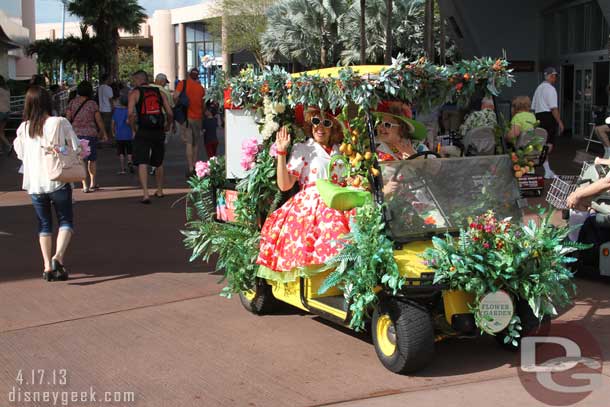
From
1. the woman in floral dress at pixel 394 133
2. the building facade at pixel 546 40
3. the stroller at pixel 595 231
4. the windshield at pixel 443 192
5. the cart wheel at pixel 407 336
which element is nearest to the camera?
the cart wheel at pixel 407 336

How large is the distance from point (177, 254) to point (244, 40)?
5850 cm

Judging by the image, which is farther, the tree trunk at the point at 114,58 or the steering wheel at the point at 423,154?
the tree trunk at the point at 114,58

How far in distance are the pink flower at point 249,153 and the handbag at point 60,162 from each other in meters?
2.05

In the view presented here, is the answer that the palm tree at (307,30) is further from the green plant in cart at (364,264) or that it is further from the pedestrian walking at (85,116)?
the green plant in cart at (364,264)

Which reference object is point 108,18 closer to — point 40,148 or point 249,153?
point 40,148

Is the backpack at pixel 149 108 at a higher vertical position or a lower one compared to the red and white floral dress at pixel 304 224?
higher

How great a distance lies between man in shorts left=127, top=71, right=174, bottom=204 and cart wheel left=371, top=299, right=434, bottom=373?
730 cm

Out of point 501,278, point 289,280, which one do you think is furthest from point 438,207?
point 289,280

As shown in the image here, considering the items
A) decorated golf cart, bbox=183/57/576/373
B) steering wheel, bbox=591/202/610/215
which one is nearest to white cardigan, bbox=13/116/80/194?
decorated golf cart, bbox=183/57/576/373

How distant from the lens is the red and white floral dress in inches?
221

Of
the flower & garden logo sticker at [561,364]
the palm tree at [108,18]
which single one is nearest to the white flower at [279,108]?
the flower & garden logo sticker at [561,364]

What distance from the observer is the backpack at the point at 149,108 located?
11883mm

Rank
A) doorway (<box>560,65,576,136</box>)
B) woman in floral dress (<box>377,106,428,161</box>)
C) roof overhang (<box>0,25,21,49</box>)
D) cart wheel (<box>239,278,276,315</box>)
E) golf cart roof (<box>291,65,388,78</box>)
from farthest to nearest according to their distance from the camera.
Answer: roof overhang (<box>0,25,21,49</box>), doorway (<box>560,65,576,136</box>), cart wheel (<box>239,278,276,315</box>), woman in floral dress (<box>377,106,428,161</box>), golf cart roof (<box>291,65,388,78</box>)

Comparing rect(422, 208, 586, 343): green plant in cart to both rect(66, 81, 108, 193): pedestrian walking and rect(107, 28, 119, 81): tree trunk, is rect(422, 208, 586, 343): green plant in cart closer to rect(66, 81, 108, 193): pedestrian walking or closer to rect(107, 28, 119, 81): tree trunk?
rect(66, 81, 108, 193): pedestrian walking
